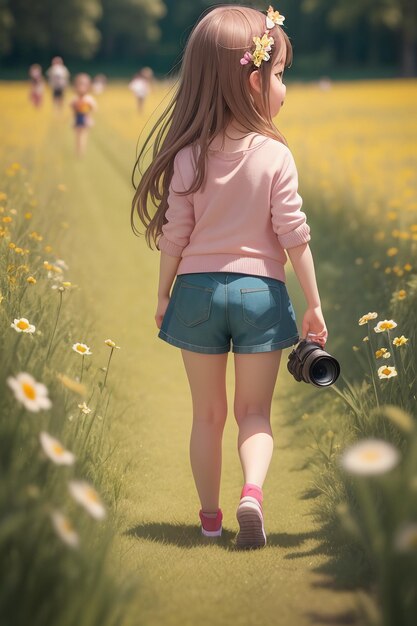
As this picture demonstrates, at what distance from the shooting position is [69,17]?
38781 millimetres

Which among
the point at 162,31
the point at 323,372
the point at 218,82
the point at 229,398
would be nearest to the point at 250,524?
the point at 323,372

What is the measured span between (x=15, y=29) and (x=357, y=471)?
35750 millimetres

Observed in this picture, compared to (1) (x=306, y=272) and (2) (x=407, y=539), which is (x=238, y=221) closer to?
(1) (x=306, y=272)

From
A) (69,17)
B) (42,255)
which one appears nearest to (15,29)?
(69,17)

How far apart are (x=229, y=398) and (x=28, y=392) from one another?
9.65ft

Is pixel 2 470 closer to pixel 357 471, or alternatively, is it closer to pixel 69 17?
pixel 357 471

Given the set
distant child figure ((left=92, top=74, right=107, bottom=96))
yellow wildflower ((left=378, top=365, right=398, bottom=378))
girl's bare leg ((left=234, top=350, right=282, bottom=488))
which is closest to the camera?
girl's bare leg ((left=234, top=350, right=282, bottom=488))

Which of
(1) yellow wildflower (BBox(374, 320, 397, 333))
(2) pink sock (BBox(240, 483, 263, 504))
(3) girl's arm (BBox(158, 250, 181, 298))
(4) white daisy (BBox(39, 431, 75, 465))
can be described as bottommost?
(2) pink sock (BBox(240, 483, 263, 504))

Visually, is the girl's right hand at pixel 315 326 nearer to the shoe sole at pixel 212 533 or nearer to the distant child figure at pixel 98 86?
the shoe sole at pixel 212 533

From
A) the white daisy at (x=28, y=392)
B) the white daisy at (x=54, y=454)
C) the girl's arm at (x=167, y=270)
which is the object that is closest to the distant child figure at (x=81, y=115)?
the girl's arm at (x=167, y=270)

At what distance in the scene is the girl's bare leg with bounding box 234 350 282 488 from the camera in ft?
10.7

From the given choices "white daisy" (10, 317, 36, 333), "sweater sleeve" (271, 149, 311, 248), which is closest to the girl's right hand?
"sweater sleeve" (271, 149, 311, 248)

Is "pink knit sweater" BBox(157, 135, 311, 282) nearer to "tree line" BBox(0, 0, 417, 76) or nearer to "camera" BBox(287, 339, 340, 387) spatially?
"camera" BBox(287, 339, 340, 387)

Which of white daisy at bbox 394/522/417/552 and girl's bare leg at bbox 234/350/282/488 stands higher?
white daisy at bbox 394/522/417/552
